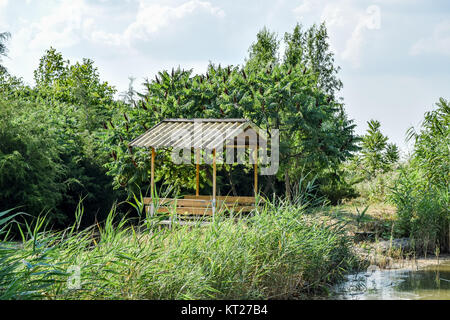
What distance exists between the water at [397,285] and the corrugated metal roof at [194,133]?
4.91m

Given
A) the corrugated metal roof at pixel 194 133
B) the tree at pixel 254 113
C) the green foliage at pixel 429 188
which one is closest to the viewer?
the green foliage at pixel 429 188

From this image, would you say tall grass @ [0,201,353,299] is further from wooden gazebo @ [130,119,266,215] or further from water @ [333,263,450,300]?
wooden gazebo @ [130,119,266,215]

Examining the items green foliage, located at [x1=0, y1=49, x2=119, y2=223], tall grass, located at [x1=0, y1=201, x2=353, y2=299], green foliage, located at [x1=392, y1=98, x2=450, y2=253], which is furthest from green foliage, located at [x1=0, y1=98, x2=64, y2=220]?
green foliage, located at [x1=392, y1=98, x2=450, y2=253]

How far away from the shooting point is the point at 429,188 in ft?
39.3

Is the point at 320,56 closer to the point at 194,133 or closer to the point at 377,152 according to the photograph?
the point at 377,152

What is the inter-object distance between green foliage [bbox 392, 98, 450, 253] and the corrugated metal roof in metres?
4.02

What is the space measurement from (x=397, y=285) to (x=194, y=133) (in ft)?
21.7

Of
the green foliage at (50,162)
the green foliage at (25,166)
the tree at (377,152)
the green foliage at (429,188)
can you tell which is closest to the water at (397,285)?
the green foliage at (429,188)

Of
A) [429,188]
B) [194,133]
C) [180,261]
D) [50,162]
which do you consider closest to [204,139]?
[194,133]

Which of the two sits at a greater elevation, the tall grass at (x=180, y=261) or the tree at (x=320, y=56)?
the tree at (x=320, y=56)

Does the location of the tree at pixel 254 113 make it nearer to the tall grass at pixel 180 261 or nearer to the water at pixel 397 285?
the water at pixel 397 285

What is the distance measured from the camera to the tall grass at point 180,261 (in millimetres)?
4547
